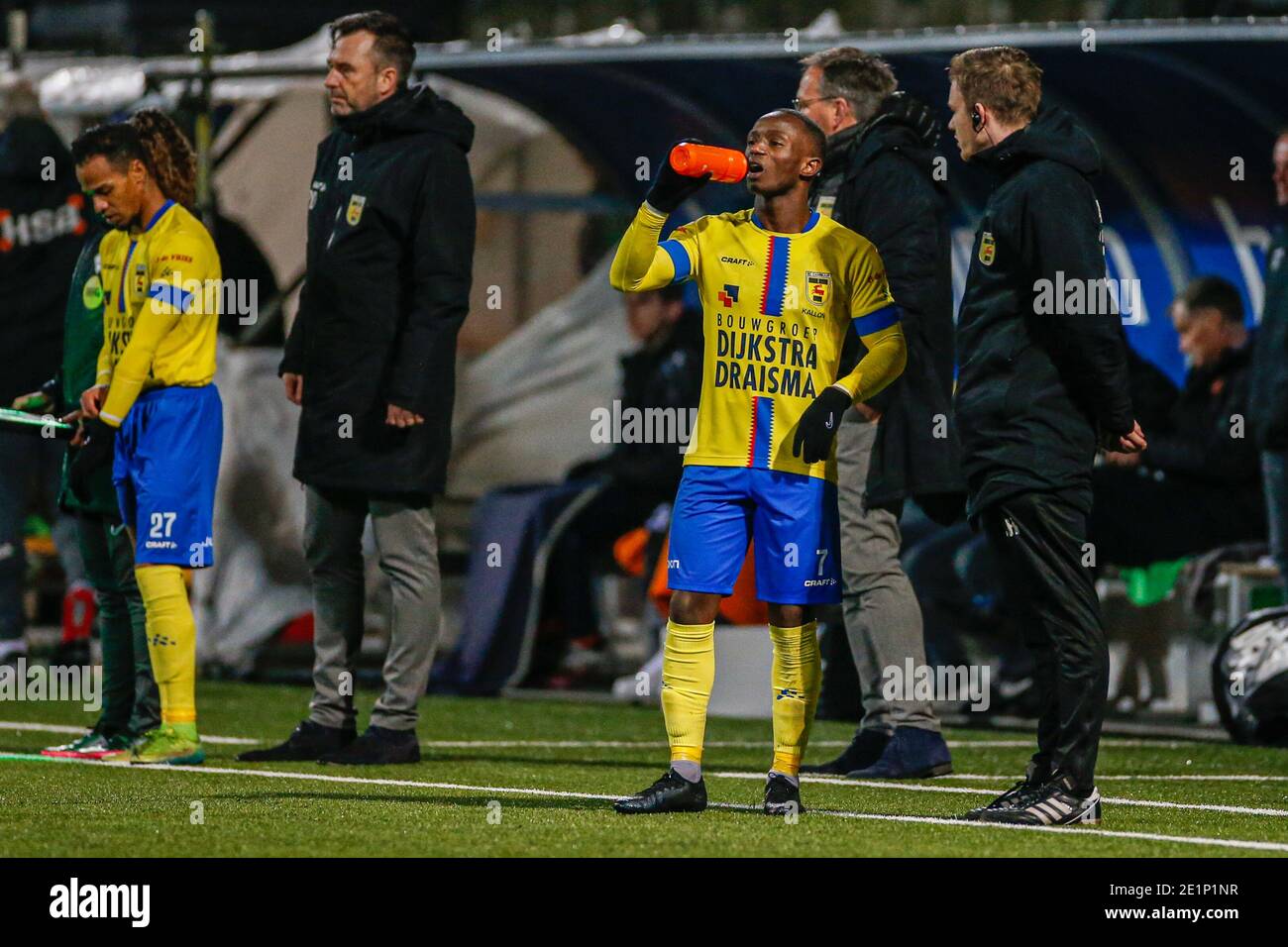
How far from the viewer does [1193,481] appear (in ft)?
36.3

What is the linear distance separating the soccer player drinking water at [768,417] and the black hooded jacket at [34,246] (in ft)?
21.3

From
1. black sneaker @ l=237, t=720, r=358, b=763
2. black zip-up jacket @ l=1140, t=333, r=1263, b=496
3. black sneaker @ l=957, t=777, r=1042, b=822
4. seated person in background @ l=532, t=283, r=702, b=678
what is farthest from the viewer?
seated person in background @ l=532, t=283, r=702, b=678

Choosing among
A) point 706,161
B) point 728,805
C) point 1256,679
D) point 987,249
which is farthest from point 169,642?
point 1256,679

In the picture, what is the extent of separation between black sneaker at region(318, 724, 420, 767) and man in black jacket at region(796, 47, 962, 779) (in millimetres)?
1293

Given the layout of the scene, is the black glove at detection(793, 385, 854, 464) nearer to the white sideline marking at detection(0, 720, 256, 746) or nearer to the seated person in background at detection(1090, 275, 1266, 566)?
the white sideline marking at detection(0, 720, 256, 746)

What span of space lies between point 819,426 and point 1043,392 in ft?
1.98

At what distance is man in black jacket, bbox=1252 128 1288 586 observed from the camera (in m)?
10.2

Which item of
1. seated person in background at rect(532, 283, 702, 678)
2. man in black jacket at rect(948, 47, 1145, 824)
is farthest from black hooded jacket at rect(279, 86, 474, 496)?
seated person in background at rect(532, 283, 702, 678)

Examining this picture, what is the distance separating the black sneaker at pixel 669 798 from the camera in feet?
21.9

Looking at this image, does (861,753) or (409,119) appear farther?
(409,119)

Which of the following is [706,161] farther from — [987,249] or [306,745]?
[306,745]

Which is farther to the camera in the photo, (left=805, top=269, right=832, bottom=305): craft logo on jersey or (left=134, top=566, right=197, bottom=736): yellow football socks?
(left=134, top=566, right=197, bottom=736): yellow football socks

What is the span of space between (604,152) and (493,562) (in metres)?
2.68

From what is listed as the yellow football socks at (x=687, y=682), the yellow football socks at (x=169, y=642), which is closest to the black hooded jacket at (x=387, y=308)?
the yellow football socks at (x=169, y=642)
